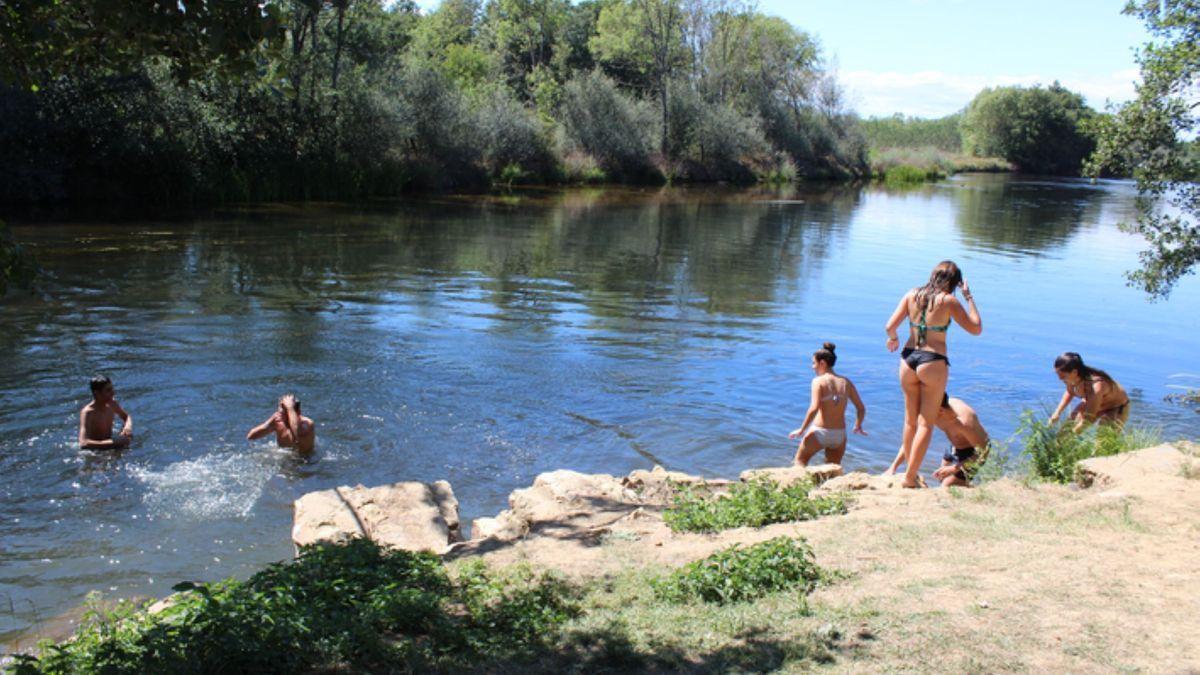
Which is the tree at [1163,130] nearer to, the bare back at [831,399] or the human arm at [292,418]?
the bare back at [831,399]

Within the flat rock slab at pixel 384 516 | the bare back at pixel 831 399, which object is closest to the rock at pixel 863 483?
the bare back at pixel 831 399

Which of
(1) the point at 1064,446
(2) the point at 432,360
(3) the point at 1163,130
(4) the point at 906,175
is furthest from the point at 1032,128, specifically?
(1) the point at 1064,446

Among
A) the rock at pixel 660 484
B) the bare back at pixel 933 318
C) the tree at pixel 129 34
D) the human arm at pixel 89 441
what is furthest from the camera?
the human arm at pixel 89 441

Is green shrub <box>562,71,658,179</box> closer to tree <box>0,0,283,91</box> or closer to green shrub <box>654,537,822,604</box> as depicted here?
tree <box>0,0,283,91</box>

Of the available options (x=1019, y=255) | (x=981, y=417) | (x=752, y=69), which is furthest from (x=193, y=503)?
(x=752, y=69)

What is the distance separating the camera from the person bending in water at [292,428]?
1054cm

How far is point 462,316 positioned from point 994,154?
97.4 metres

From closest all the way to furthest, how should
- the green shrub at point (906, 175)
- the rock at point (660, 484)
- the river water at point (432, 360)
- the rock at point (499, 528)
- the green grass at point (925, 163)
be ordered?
1. the rock at point (499, 528)
2. the rock at point (660, 484)
3. the river water at point (432, 360)
4. the green shrub at point (906, 175)
5. the green grass at point (925, 163)

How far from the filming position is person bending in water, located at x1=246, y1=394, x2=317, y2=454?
10539 mm

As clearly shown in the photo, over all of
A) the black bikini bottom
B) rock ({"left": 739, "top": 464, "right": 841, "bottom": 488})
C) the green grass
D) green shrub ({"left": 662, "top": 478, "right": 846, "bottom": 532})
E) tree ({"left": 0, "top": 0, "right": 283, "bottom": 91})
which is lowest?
rock ({"left": 739, "top": 464, "right": 841, "bottom": 488})

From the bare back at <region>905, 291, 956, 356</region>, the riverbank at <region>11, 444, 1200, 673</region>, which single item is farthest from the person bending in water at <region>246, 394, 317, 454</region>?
the bare back at <region>905, 291, 956, 356</region>

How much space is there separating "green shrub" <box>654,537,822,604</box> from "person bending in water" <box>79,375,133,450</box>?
24.9ft

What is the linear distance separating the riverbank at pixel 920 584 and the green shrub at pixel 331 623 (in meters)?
0.16

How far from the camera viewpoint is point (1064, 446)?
8.41 m
